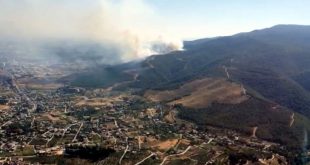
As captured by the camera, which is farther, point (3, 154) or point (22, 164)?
point (3, 154)

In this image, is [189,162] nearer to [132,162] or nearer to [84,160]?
[132,162]

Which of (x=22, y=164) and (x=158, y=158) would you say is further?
(x=158, y=158)

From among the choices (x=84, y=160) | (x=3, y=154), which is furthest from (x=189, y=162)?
(x=3, y=154)

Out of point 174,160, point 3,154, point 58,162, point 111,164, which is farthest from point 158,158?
point 3,154

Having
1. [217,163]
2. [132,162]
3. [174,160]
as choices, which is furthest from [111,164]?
[217,163]

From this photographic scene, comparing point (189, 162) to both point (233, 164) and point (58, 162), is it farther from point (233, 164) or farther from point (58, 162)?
point (58, 162)

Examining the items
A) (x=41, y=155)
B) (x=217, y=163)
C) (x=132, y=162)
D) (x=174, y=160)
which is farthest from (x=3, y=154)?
(x=217, y=163)

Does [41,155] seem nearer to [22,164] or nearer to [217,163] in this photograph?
[22,164]
